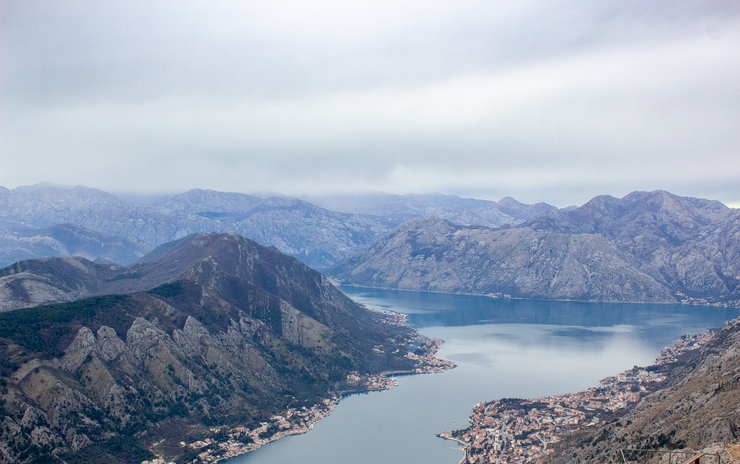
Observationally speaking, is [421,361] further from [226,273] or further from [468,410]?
[226,273]

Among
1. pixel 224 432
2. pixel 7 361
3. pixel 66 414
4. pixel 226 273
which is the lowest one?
pixel 224 432

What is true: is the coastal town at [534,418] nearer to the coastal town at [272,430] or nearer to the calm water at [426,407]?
the calm water at [426,407]

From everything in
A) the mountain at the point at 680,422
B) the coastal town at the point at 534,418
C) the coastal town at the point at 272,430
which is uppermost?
the mountain at the point at 680,422

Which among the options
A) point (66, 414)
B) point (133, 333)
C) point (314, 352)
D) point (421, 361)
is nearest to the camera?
point (66, 414)

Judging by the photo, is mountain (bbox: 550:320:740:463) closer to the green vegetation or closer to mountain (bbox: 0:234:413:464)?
mountain (bbox: 0:234:413:464)

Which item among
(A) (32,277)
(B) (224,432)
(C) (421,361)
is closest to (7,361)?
(B) (224,432)

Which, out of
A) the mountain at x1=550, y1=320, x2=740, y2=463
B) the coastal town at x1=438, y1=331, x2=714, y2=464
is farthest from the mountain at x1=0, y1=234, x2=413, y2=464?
the mountain at x1=550, y1=320, x2=740, y2=463

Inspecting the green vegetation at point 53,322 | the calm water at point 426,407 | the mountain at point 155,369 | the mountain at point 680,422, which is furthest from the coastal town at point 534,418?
the green vegetation at point 53,322
